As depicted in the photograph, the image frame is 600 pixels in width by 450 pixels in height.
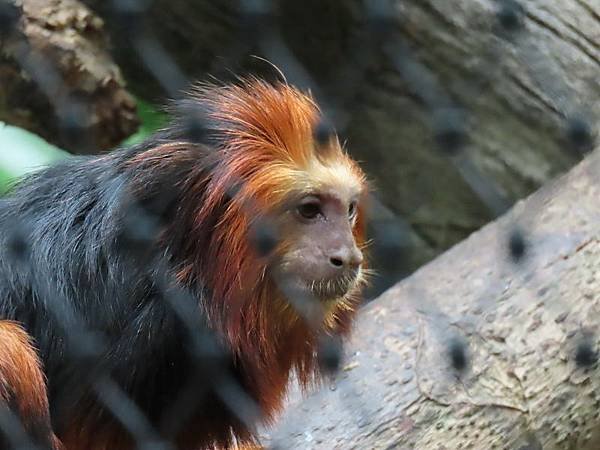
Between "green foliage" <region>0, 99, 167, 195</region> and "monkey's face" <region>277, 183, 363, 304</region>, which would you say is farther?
"green foliage" <region>0, 99, 167, 195</region>

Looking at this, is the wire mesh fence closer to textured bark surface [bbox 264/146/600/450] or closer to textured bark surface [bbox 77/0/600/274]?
textured bark surface [bbox 264/146/600/450]

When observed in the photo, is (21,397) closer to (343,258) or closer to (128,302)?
(128,302)

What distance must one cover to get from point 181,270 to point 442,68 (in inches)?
38.3

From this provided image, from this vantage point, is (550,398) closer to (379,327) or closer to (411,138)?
(379,327)

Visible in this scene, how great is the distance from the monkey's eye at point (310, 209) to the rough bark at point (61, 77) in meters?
0.58

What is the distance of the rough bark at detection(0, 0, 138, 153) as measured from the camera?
89.9 inches

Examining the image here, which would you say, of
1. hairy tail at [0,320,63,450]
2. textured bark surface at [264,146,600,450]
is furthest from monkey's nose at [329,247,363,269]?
hairy tail at [0,320,63,450]

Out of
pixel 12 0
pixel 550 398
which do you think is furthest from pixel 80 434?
pixel 12 0

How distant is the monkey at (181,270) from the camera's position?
173cm

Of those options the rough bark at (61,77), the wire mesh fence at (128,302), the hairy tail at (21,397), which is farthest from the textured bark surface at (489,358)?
the rough bark at (61,77)

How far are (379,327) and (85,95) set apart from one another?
79cm

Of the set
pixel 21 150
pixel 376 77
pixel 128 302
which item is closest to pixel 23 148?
pixel 21 150

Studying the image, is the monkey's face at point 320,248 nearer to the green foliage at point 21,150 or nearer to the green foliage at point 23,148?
the green foliage at point 23,148

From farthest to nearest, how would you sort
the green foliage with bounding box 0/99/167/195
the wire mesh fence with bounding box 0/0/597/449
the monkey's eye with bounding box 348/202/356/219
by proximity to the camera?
the green foliage with bounding box 0/99/167/195
the monkey's eye with bounding box 348/202/356/219
the wire mesh fence with bounding box 0/0/597/449
